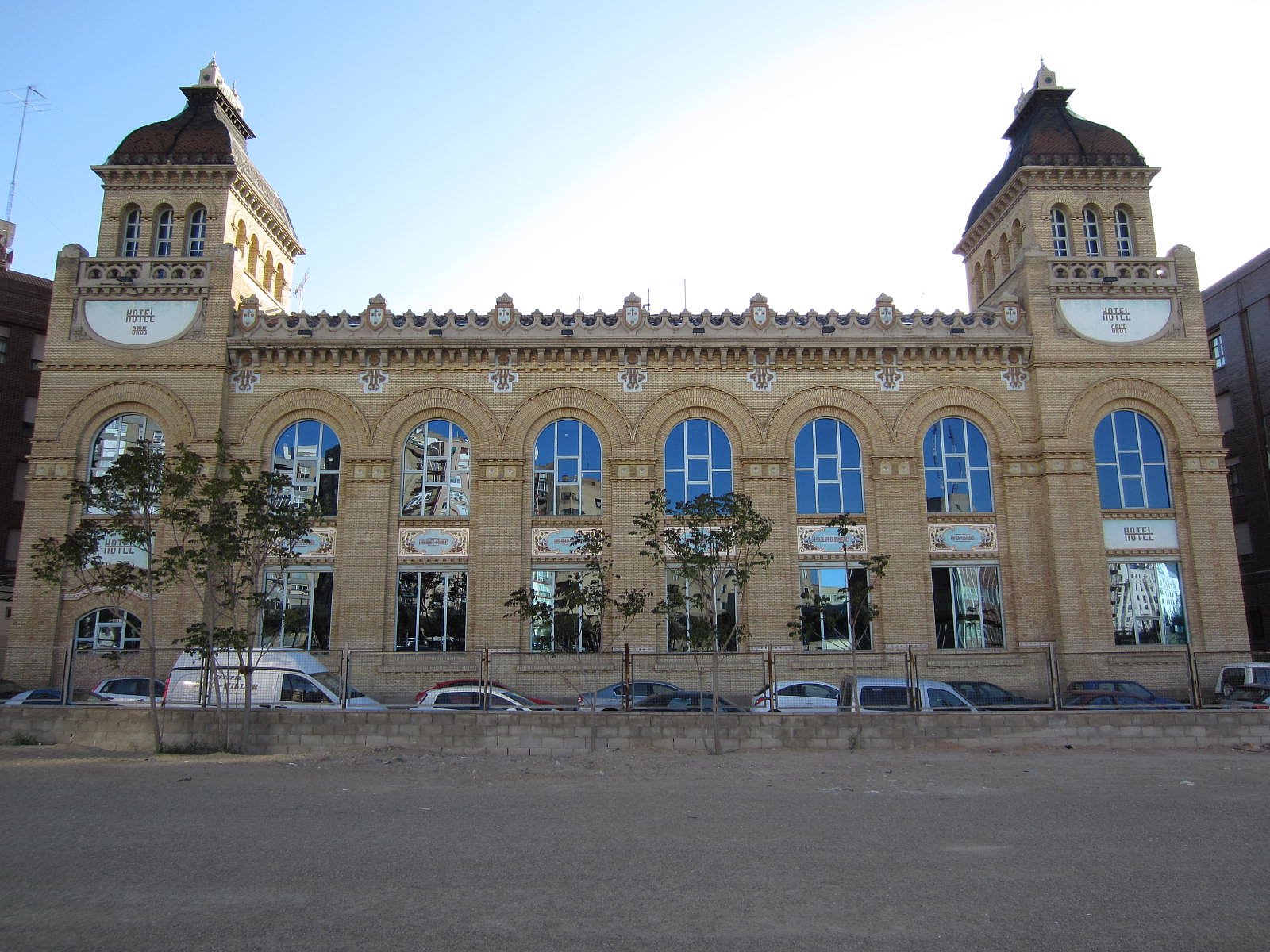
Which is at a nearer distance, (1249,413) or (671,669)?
(671,669)

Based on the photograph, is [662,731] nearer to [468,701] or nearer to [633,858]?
[468,701]

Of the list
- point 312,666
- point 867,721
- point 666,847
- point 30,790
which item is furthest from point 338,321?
point 666,847

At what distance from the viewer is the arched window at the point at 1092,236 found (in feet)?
98.3

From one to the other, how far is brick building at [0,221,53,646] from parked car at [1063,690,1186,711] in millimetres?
35201

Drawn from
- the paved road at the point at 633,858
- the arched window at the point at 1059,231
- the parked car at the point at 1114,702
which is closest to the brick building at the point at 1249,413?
the arched window at the point at 1059,231

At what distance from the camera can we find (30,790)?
13.8 metres

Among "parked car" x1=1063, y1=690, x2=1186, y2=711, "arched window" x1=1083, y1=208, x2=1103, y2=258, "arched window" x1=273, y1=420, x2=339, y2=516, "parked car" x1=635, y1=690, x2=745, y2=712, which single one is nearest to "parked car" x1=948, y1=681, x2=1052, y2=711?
"parked car" x1=1063, y1=690, x2=1186, y2=711

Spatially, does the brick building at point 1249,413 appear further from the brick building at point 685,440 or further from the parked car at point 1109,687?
the parked car at point 1109,687

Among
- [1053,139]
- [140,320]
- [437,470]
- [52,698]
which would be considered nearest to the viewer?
[52,698]

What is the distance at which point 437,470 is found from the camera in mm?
27688

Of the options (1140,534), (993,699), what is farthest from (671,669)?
(1140,534)

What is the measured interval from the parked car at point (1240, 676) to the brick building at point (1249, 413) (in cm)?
Result: 1436

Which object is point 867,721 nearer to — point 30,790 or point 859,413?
point 859,413

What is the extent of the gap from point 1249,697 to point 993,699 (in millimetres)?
7408
